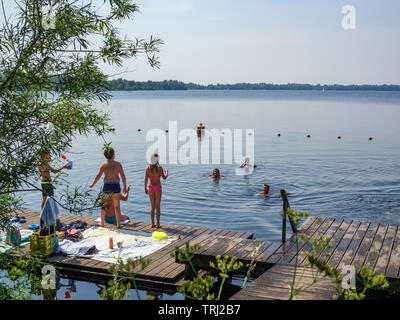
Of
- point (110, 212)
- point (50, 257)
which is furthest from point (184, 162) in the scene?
point (50, 257)

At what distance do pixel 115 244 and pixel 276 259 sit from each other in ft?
12.3

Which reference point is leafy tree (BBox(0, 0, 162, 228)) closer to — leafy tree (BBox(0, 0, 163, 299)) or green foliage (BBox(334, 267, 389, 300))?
leafy tree (BBox(0, 0, 163, 299))

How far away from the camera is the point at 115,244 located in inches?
388

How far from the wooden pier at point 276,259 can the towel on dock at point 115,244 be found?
0.20 metres

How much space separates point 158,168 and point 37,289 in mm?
3773

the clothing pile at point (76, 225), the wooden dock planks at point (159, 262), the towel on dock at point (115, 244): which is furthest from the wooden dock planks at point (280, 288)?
the clothing pile at point (76, 225)

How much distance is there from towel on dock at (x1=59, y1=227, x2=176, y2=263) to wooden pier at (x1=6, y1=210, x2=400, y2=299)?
0.20 metres

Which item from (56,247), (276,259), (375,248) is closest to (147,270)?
(56,247)

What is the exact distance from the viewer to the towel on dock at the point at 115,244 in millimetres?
9203

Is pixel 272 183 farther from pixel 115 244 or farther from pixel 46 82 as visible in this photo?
pixel 46 82

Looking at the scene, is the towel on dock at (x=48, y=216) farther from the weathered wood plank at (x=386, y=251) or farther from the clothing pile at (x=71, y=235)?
the weathered wood plank at (x=386, y=251)

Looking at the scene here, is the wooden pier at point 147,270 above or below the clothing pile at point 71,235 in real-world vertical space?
below

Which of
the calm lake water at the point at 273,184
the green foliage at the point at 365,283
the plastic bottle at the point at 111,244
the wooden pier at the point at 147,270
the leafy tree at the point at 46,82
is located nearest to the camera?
the green foliage at the point at 365,283
